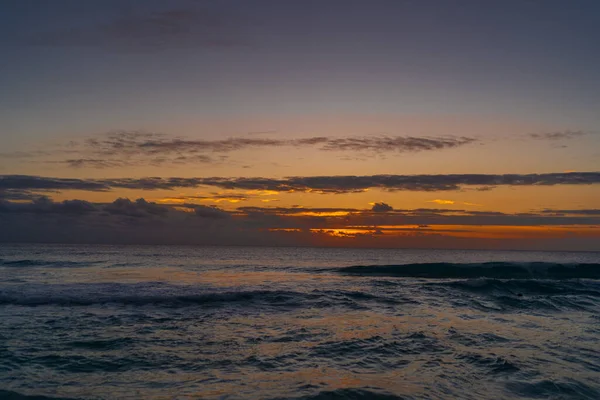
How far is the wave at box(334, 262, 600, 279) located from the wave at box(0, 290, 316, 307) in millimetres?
25321

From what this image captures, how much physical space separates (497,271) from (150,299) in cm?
4017

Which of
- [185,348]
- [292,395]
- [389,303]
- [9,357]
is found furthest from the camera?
[389,303]

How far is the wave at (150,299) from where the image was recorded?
73.2 ft

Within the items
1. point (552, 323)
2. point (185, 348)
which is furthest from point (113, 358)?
point (552, 323)

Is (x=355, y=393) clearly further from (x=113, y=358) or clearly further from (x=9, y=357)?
(x=9, y=357)

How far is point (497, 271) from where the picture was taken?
4925 centimetres

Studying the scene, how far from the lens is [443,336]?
51.3ft

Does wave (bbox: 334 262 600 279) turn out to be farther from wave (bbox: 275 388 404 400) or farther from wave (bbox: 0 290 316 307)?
wave (bbox: 275 388 404 400)

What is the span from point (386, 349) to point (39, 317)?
14.5 metres

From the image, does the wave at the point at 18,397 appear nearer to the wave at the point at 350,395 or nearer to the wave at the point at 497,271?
the wave at the point at 350,395

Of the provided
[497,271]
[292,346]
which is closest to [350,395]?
[292,346]

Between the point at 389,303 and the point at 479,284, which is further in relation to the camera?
the point at 479,284

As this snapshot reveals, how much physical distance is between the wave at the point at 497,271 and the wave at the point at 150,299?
2532 cm

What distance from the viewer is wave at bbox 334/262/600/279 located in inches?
1854
